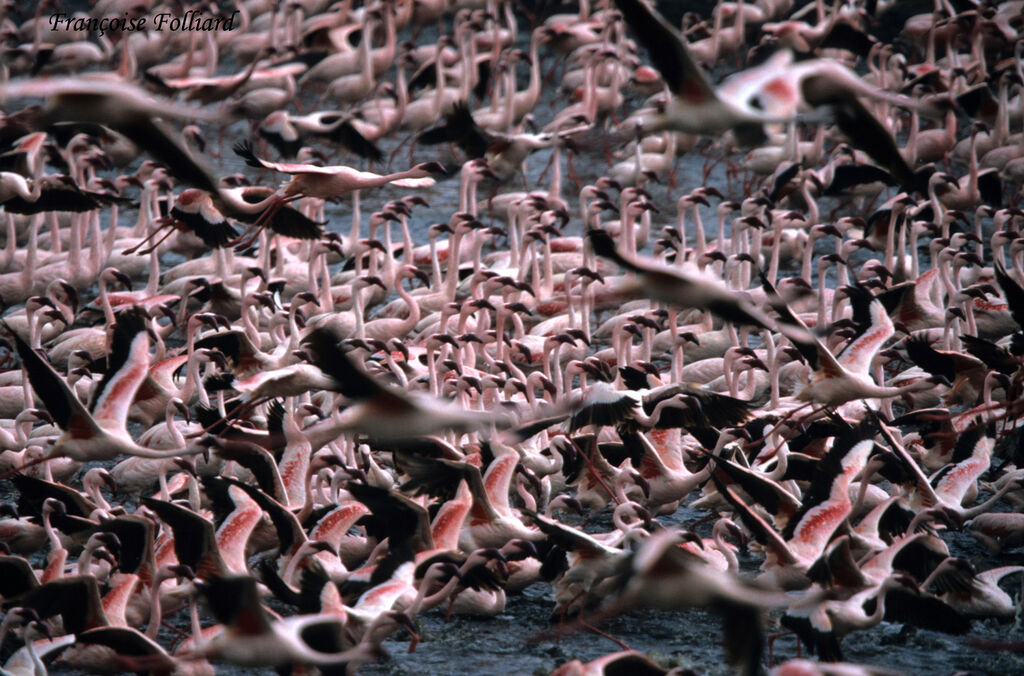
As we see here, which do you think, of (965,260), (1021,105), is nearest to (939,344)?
(965,260)

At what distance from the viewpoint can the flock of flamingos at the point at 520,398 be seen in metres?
5.61

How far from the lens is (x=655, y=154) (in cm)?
1343

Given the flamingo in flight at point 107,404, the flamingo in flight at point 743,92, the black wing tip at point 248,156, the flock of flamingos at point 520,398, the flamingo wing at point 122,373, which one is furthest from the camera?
the black wing tip at point 248,156

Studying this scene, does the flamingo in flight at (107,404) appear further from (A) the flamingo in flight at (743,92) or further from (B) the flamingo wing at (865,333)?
(B) the flamingo wing at (865,333)

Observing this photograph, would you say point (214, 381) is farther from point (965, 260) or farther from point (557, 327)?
point (965, 260)

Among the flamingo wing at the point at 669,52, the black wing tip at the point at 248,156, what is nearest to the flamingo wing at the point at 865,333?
the flamingo wing at the point at 669,52

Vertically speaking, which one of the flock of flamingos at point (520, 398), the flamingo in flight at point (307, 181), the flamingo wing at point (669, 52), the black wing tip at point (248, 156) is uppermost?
the flamingo wing at point (669, 52)

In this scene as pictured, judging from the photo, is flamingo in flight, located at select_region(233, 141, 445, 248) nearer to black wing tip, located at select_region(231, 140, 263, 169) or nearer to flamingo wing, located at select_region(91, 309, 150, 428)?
black wing tip, located at select_region(231, 140, 263, 169)

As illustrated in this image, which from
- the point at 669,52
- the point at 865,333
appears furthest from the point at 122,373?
the point at 865,333

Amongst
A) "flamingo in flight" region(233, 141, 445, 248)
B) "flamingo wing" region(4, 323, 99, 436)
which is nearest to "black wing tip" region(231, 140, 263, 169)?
"flamingo in flight" region(233, 141, 445, 248)

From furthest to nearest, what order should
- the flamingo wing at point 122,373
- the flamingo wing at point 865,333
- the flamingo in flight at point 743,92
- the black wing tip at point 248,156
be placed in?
1. the black wing tip at point 248,156
2. the flamingo wing at point 865,333
3. the flamingo wing at point 122,373
4. the flamingo in flight at point 743,92

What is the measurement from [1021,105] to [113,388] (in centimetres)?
934

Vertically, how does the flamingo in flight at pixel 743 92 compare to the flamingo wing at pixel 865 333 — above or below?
above

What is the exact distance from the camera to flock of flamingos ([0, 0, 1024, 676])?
5.61 m
